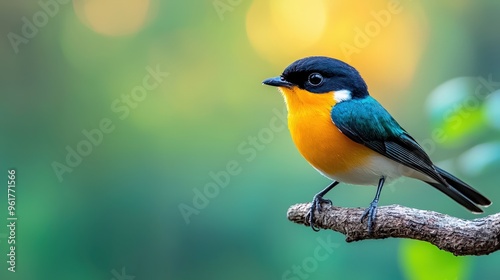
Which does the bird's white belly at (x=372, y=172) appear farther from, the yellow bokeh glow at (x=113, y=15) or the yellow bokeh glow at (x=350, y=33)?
the yellow bokeh glow at (x=113, y=15)

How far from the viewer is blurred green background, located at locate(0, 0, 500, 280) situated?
2049mm

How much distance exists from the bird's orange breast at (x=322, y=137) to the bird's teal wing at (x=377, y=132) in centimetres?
2

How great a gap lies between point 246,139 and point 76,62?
2.20 ft

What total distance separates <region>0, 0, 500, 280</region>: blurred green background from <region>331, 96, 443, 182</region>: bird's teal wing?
685 mm

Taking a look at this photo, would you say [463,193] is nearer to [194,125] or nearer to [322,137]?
[322,137]

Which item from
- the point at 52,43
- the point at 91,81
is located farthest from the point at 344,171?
the point at 52,43

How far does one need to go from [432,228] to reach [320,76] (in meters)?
0.43

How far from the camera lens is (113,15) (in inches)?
87.7

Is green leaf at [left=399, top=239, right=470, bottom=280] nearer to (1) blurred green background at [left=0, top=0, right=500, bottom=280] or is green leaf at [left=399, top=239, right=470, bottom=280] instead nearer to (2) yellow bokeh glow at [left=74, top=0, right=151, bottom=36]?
(1) blurred green background at [left=0, top=0, right=500, bottom=280]

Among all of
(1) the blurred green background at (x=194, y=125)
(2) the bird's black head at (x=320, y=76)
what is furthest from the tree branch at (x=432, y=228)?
(1) the blurred green background at (x=194, y=125)

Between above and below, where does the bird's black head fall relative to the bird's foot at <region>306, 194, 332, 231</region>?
above

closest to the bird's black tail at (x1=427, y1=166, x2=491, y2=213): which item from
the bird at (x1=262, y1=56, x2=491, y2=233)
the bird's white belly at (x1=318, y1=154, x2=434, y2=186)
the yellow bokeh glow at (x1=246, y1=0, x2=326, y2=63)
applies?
the bird at (x1=262, y1=56, x2=491, y2=233)

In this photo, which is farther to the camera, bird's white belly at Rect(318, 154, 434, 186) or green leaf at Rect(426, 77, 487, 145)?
bird's white belly at Rect(318, 154, 434, 186)

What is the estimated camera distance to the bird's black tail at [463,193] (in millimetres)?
1376
